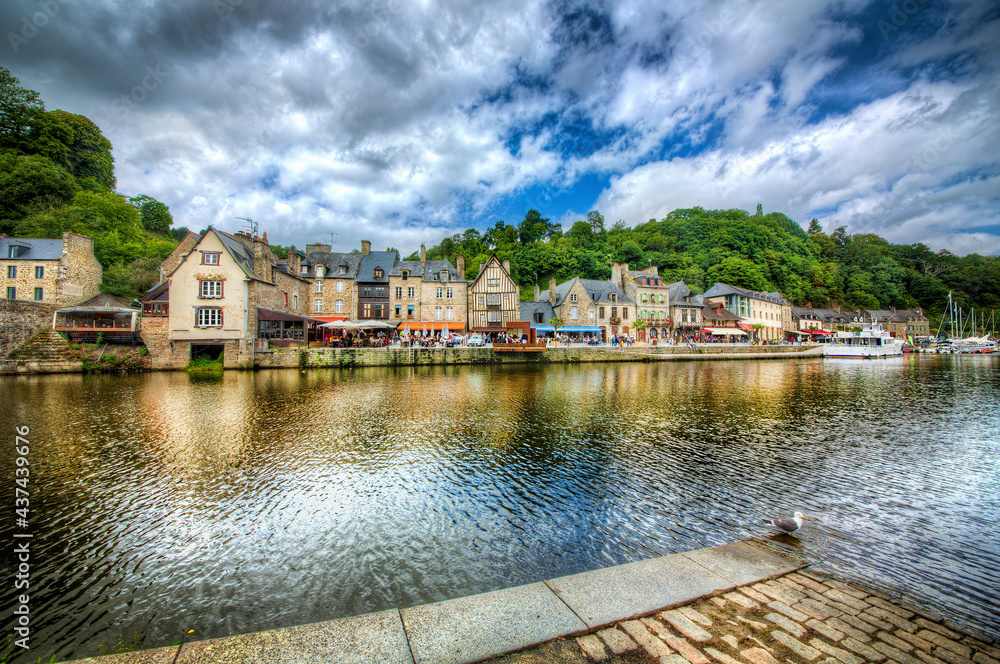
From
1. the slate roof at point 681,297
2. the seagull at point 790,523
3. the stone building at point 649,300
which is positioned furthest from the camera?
the slate roof at point 681,297

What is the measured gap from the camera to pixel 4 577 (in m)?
4.74

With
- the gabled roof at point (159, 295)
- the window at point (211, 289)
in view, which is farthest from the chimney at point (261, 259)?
the gabled roof at point (159, 295)

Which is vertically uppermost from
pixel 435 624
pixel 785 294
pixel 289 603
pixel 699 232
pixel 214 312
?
pixel 699 232

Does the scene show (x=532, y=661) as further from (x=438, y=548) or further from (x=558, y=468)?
(x=558, y=468)

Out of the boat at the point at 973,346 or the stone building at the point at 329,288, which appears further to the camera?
the boat at the point at 973,346

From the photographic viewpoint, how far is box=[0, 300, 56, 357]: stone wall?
25203 millimetres

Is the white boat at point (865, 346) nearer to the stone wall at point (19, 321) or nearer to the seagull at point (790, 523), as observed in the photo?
the seagull at point (790, 523)

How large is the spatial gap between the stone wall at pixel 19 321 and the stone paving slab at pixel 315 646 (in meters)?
37.6

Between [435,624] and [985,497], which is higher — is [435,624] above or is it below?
above

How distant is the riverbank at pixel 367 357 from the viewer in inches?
1024

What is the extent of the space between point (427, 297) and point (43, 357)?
28.4 metres

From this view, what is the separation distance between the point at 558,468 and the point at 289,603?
5.48 m

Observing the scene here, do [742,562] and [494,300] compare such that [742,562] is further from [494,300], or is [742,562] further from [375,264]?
[375,264]

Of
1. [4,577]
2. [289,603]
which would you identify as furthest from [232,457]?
[289,603]
